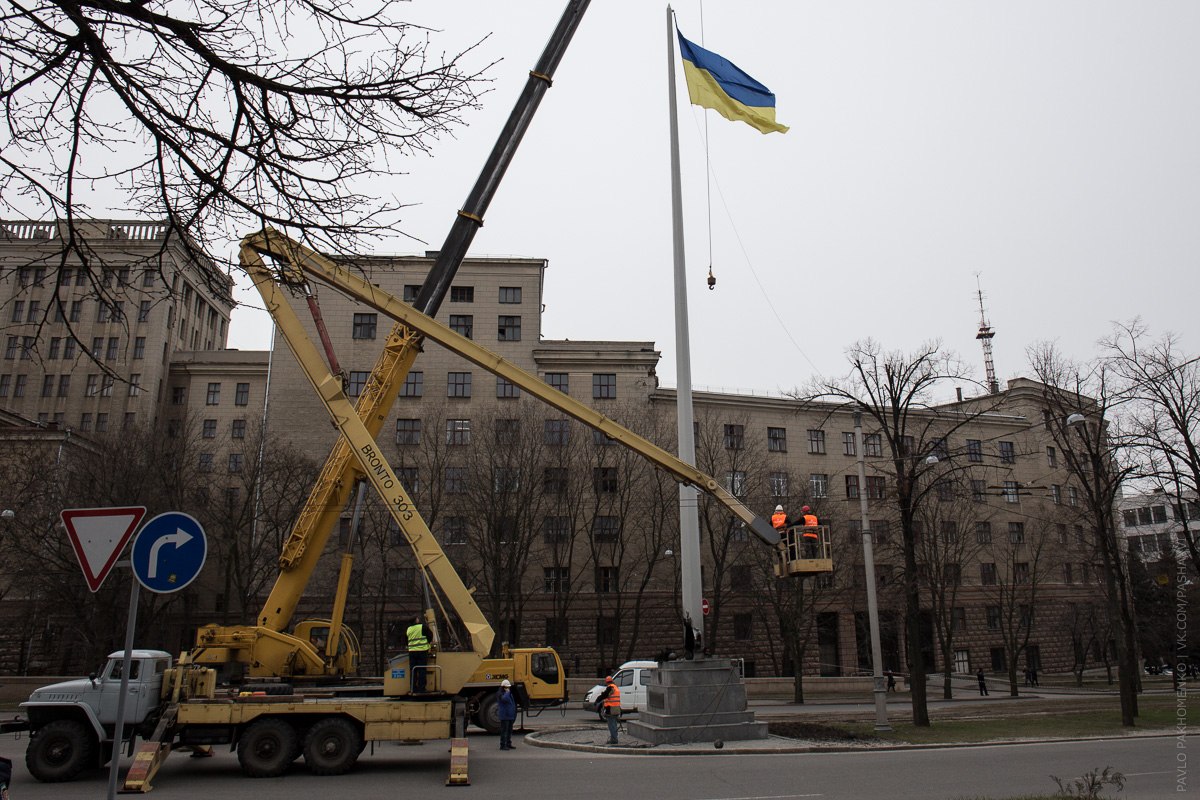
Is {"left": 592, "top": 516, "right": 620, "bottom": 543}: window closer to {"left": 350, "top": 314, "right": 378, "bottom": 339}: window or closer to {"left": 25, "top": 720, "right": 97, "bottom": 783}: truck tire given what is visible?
{"left": 350, "top": 314, "right": 378, "bottom": 339}: window

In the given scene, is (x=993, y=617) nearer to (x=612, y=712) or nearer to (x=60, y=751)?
(x=612, y=712)

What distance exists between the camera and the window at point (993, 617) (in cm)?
5612

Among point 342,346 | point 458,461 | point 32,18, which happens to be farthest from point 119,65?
point 342,346

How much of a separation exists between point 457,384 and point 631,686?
2828cm

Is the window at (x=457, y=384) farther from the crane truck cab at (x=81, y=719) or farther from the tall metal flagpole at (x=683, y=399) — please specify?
the crane truck cab at (x=81, y=719)

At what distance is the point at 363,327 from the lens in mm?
52094

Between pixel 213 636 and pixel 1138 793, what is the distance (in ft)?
56.1

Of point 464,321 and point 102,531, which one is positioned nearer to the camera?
point 102,531

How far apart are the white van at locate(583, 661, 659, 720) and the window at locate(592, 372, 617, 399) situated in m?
25.3

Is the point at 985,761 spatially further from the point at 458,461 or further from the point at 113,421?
the point at 113,421

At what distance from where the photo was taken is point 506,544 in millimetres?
42438

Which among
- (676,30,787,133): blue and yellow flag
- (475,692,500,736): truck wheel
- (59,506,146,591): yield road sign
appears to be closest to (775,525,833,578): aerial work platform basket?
(475,692,500,736): truck wheel

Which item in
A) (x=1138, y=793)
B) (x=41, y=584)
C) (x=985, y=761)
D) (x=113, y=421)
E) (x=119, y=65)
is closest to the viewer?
(x=119, y=65)

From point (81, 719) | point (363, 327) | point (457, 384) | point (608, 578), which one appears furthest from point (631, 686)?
point (363, 327)
